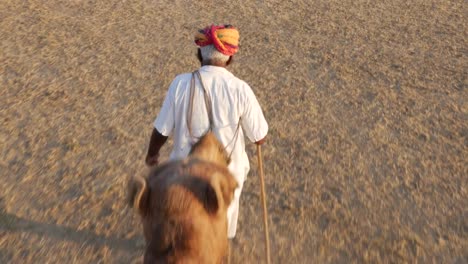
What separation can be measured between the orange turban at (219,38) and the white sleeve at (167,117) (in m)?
0.32

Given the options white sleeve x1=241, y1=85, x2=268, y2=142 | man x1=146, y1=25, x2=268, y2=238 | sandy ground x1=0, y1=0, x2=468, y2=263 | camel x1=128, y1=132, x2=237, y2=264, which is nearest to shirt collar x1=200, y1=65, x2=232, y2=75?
man x1=146, y1=25, x2=268, y2=238

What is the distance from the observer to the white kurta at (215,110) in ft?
8.44

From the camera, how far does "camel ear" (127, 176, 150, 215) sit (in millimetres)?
1647

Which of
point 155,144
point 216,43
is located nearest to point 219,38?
point 216,43

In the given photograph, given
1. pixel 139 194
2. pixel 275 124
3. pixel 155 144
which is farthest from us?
pixel 275 124

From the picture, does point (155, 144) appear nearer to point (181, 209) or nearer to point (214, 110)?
point (214, 110)

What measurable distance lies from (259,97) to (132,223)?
117 inches

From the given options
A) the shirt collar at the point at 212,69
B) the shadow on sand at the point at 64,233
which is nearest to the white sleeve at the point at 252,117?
the shirt collar at the point at 212,69

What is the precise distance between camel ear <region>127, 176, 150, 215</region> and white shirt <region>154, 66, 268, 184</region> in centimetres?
94

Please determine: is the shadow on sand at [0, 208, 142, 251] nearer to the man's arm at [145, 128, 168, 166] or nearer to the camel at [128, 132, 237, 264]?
the man's arm at [145, 128, 168, 166]

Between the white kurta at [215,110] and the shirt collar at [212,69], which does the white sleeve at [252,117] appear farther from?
the shirt collar at [212,69]

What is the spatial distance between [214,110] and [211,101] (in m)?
0.06

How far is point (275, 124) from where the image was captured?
18.8 ft

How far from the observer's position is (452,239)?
4.04m
